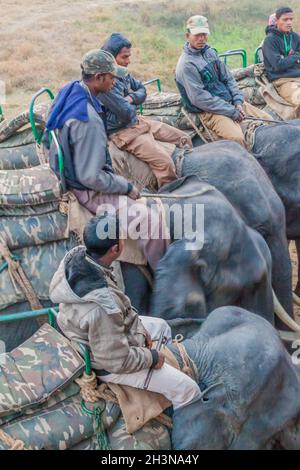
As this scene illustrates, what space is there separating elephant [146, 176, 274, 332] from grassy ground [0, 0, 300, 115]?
10.5 metres

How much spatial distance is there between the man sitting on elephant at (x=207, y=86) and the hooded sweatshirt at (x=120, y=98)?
0.56 metres

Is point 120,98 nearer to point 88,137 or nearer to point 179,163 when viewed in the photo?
point 179,163

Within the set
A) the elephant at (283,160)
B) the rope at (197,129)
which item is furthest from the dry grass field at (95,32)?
the elephant at (283,160)

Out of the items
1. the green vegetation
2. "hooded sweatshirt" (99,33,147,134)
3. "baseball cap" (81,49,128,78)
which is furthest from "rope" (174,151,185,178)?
the green vegetation

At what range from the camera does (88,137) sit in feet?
15.9

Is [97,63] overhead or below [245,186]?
overhead

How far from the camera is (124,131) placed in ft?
20.2

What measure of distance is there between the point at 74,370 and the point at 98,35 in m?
19.1

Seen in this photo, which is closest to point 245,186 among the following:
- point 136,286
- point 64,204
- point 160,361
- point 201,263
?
point 201,263

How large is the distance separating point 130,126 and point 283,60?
2.89 meters

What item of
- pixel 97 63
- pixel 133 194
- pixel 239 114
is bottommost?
pixel 239 114

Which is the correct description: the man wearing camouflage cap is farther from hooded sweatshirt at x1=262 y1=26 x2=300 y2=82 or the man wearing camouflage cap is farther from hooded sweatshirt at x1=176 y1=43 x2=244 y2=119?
hooded sweatshirt at x1=262 y1=26 x2=300 y2=82

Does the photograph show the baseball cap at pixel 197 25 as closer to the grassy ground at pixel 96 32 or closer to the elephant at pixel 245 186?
the elephant at pixel 245 186
